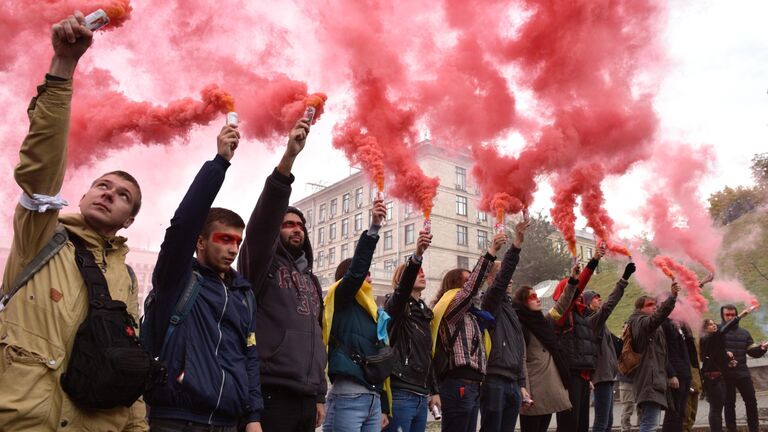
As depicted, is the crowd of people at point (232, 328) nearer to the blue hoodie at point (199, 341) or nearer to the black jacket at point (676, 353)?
the blue hoodie at point (199, 341)

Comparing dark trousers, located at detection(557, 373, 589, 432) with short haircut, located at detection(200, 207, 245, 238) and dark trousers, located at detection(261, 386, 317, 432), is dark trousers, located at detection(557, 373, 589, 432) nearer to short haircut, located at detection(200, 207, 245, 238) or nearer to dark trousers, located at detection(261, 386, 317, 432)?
dark trousers, located at detection(261, 386, 317, 432)

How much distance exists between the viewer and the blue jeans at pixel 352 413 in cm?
506

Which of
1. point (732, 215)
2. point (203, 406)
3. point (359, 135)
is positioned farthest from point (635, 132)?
point (732, 215)

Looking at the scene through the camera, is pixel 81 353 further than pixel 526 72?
No

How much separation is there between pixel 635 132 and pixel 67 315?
1217 cm

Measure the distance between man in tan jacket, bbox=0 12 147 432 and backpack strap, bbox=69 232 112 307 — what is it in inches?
1.4

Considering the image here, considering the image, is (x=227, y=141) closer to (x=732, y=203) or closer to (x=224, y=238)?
(x=224, y=238)

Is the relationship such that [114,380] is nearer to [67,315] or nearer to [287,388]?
[67,315]

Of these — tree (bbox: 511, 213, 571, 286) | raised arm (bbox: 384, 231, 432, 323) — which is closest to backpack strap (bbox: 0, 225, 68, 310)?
raised arm (bbox: 384, 231, 432, 323)

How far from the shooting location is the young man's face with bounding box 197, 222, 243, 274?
12.6 ft

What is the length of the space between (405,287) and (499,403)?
1.98 m

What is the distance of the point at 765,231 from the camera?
126ft

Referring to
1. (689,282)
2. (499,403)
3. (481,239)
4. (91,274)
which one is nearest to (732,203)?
(481,239)

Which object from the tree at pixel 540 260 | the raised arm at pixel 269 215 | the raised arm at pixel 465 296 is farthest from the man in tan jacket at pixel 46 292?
the tree at pixel 540 260
